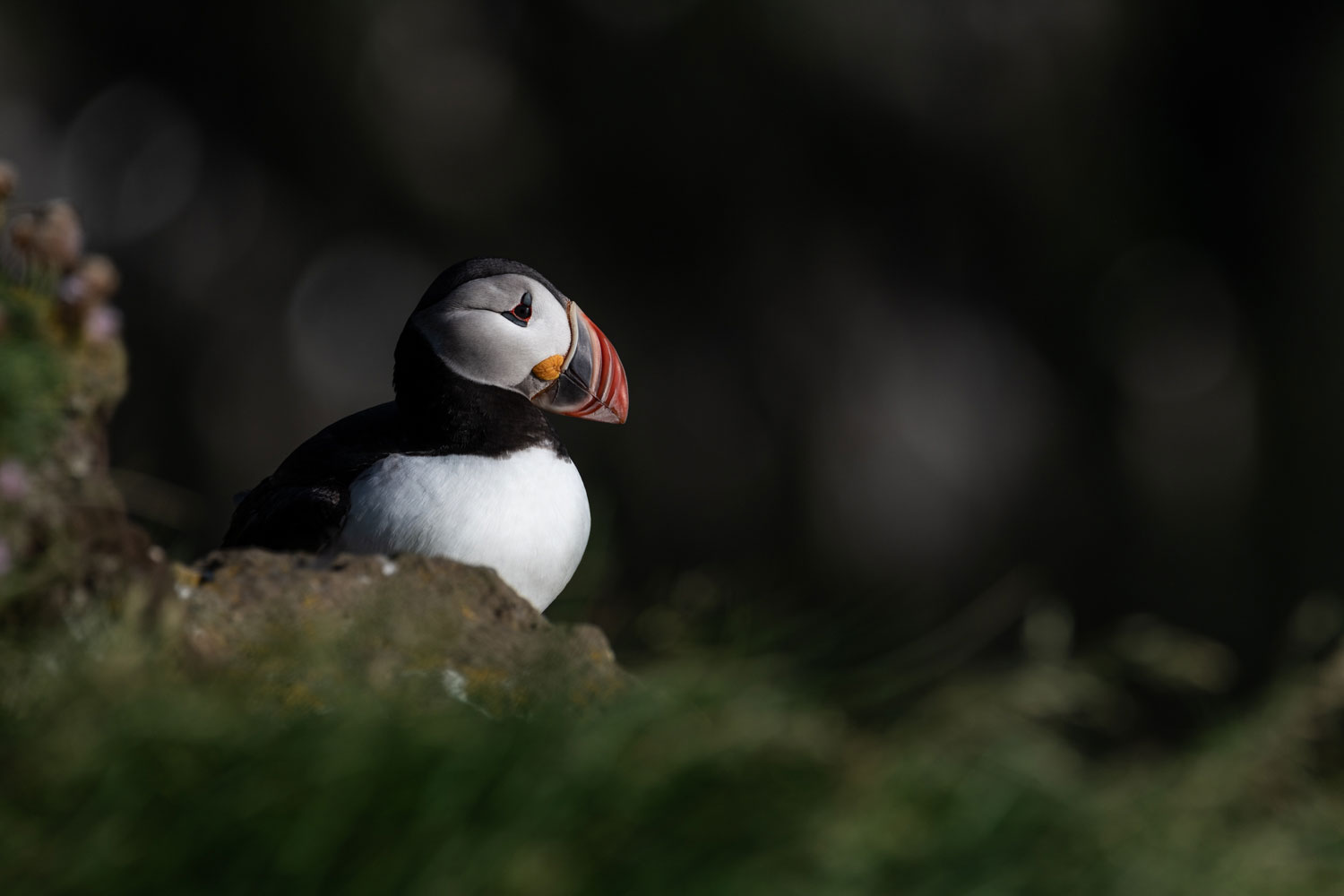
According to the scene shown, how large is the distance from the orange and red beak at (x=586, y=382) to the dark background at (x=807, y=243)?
16.7 ft

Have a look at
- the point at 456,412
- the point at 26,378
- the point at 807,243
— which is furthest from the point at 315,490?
the point at 807,243

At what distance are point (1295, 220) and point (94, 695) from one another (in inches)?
328

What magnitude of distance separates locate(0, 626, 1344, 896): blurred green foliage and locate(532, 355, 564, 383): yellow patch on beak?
1.02m

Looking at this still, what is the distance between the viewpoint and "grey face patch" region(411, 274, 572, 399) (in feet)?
7.49

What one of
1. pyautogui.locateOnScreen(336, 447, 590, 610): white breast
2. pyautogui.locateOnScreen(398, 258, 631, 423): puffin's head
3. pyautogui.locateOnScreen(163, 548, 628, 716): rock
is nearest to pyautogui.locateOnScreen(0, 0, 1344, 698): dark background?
pyautogui.locateOnScreen(398, 258, 631, 423): puffin's head

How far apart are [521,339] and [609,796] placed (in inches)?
48.0

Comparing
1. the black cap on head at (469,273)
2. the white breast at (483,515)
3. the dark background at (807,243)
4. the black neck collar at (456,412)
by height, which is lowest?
the white breast at (483,515)

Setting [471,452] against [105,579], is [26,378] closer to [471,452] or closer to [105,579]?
[105,579]

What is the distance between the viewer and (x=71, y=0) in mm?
7816

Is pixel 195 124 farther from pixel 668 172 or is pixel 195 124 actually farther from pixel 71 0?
pixel 668 172

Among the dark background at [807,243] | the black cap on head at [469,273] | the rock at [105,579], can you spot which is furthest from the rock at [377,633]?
the dark background at [807,243]

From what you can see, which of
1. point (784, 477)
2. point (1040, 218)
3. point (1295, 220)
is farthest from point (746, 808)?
point (1295, 220)

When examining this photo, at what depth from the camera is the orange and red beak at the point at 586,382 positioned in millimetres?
2350

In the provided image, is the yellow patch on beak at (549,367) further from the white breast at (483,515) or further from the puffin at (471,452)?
the white breast at (483,515)
